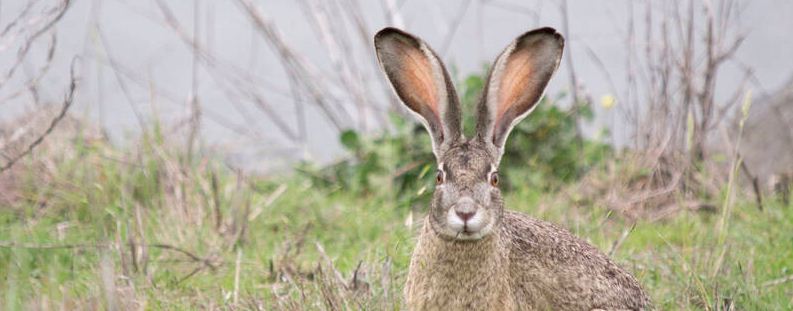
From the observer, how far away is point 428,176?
7727 millimetres

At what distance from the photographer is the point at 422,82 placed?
4363 mm

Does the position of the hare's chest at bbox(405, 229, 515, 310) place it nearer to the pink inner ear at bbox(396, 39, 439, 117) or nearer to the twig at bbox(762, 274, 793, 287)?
the pink inner ear at bbox(396, 39, 439, 117)

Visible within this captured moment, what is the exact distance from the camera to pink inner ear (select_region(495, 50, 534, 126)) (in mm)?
4340

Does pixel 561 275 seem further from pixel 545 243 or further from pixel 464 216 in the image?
pixel 464 216

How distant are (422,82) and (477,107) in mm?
232

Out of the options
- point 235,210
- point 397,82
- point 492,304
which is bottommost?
point 492,304

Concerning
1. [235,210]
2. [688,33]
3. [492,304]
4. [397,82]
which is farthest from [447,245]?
[688,33]

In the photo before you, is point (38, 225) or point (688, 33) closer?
point (38, 225)

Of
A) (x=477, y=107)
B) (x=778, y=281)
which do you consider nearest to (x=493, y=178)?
(x=477, y=107)

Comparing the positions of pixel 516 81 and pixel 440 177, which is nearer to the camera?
pixel 440 177

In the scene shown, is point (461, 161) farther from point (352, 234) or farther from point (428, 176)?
point (428, 176)

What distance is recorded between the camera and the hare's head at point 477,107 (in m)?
3.99

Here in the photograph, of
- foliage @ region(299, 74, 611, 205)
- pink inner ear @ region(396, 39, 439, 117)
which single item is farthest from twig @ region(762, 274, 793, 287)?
foliage @ region(299, 74, 611, 205)

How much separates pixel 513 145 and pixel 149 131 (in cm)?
251
